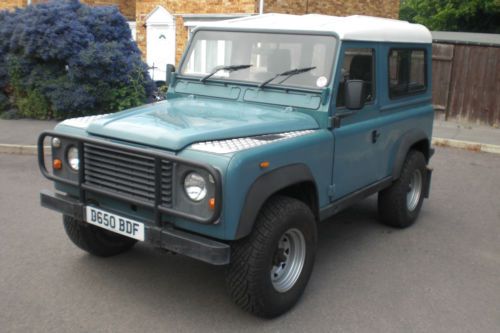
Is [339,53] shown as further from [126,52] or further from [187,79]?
[126,52]

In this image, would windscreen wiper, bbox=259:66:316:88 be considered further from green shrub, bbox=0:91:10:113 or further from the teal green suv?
green shrub, bbox=0:91:10:113

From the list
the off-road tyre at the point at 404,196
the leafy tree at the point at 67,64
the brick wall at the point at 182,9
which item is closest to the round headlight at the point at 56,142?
the off-road tyre at the point at 404,196

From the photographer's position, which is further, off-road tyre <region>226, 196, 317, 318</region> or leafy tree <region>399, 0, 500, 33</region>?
leafy tree <region>399, 0, 500, 33</region>

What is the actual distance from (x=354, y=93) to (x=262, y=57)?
35.7 inches


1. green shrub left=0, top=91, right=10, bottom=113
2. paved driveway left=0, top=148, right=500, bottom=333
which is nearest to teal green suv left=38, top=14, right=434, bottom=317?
paved driveway left=0, top=148, right=500, bottom=333

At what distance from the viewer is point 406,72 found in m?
5.72

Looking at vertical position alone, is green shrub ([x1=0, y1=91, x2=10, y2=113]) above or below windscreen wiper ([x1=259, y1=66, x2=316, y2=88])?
below

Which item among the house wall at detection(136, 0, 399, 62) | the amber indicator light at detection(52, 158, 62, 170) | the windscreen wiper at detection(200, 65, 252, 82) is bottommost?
the amber indicator light at detection(52, 158, 62, 170)

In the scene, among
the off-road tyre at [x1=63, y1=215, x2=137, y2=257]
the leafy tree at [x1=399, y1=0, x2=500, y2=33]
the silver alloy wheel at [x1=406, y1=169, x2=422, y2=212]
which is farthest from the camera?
the leafy tree at [x1=399, y1=0, x2=500, y2=33]

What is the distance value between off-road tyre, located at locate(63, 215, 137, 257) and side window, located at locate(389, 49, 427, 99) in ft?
9.56

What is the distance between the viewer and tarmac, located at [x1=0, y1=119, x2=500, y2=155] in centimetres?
932

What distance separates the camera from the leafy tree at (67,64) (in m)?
11.1

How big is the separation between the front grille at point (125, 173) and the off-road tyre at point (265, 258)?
60 cm

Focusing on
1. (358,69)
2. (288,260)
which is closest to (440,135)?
(358,69)
